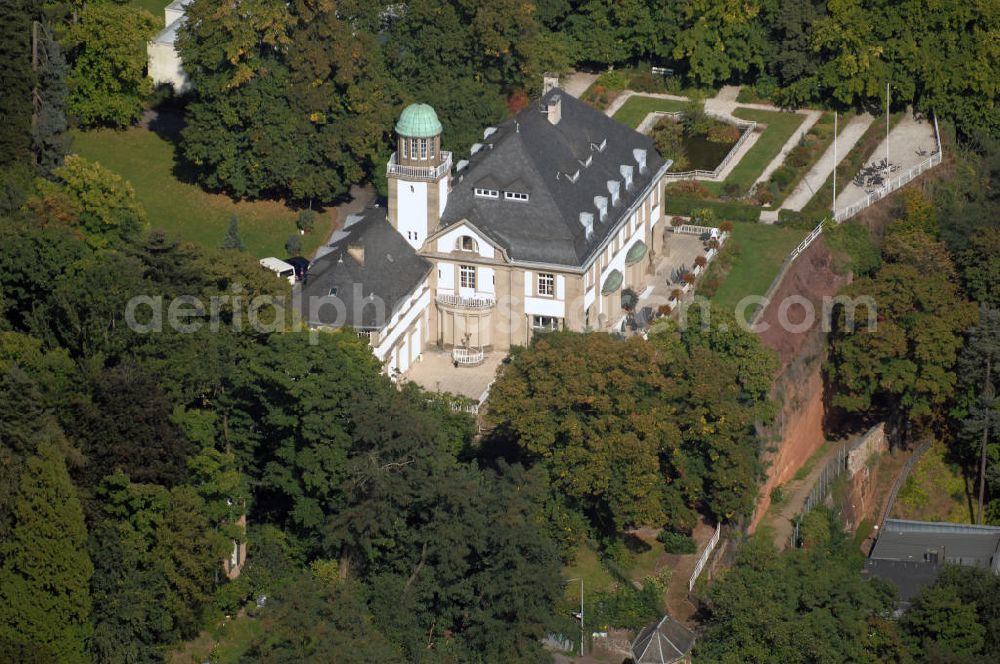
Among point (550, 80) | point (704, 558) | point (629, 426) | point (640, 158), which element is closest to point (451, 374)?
point (629, 426)

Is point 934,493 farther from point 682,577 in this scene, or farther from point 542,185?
point 542,185

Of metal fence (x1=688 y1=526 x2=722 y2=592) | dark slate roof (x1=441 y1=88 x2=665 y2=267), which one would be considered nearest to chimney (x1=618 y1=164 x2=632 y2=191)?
dark slate roof (x1=441 y1=88 x2=665 y2=267)

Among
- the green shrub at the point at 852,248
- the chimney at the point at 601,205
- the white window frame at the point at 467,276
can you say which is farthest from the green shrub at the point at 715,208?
the white window frame at the point at 467,276

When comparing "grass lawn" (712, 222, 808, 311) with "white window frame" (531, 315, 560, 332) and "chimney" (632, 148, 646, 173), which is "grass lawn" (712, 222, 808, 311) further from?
"white window frame" (531, 315, 560, 332)

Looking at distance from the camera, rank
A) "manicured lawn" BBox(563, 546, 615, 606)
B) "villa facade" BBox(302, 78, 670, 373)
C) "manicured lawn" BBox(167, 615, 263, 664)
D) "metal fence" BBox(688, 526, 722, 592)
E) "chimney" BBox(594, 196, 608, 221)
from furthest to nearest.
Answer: "chimney" BBox(594, 196, 608, 221) → "villa facade" BBox(302, 78, 670, 373) → "metal fence" BBox(688, 526, 722, 592) → "manicured lawn" BBox(563, 546, 615, 606) → "manicured lawn" BBox(167, 615, 263, 664)

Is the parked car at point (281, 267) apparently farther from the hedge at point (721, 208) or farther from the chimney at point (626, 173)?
the hedge at point (721, 208)

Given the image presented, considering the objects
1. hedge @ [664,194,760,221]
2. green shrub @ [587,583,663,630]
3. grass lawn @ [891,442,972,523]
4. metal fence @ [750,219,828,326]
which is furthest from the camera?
hedge @ [664,194,760,221]

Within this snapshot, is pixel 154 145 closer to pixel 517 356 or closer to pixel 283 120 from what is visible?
pixel 283 120

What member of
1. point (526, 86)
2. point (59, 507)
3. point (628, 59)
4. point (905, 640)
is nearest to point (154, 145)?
point (526, 86)
